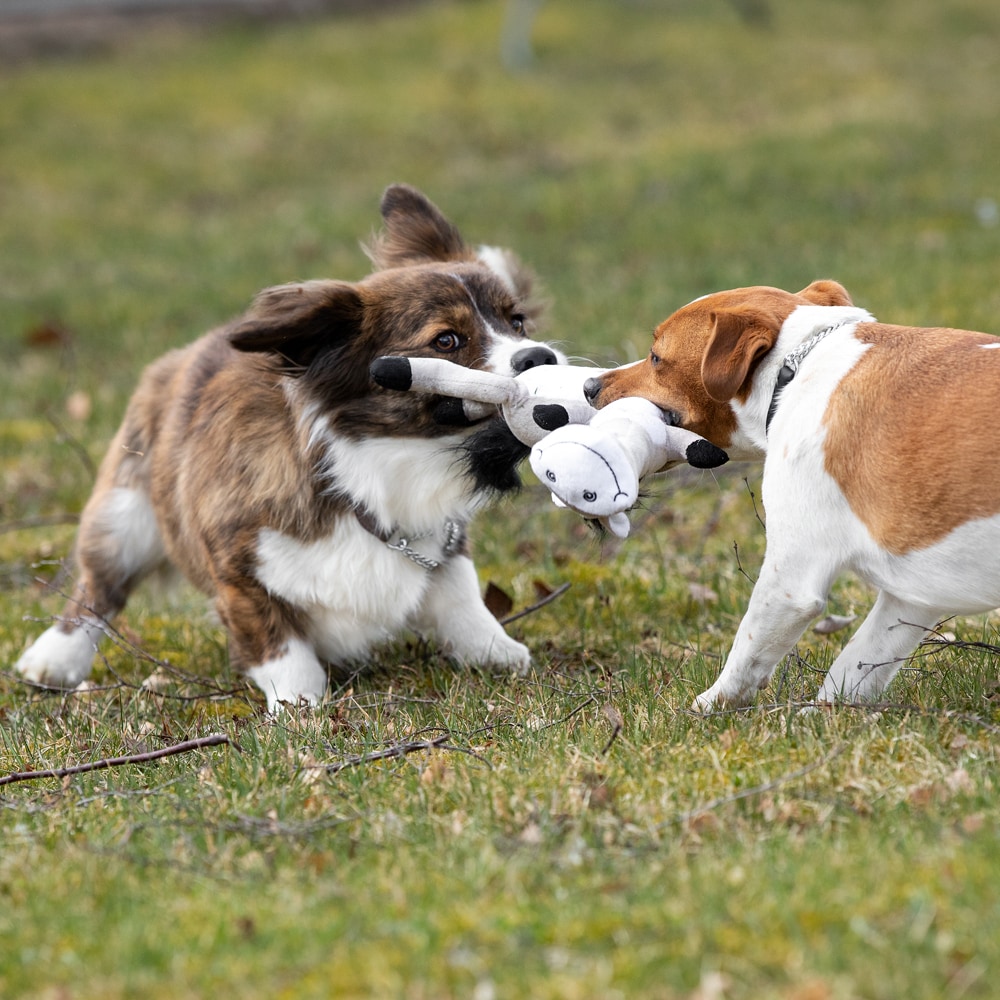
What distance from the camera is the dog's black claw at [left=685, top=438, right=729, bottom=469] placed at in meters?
4.06

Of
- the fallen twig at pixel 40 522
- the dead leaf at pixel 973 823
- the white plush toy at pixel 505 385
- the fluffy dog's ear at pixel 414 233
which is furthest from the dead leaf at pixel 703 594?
the fallen twig at pixel 40 522

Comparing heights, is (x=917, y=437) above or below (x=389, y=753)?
above

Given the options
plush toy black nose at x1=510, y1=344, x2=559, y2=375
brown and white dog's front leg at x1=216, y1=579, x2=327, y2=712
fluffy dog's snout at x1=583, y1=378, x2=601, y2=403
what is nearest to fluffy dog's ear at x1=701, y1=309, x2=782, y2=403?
fluffy dog's snout at x1=583, y1=378, x2=601, y2=403

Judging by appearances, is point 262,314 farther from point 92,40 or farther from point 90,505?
point 92,40

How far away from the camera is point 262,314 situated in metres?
4.39

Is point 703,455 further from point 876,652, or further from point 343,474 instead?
point 343,474

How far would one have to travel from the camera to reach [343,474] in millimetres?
4594

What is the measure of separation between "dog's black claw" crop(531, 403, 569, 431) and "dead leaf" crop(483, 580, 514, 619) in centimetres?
152

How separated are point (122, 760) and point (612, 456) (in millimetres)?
1690

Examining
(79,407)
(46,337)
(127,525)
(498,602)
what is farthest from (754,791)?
(46,337)

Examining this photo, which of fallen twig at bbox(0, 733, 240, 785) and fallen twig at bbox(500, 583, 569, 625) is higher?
fallen twig at bbox(0, 733, 240, 785)

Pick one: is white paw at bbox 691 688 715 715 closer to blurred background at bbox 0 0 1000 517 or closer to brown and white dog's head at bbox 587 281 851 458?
brown and white dog's head at bbox 587 281 851 458

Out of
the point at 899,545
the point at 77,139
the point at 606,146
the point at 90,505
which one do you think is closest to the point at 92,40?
the point at 77,139

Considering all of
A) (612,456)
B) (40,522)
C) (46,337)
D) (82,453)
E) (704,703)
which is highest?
(612,456)
